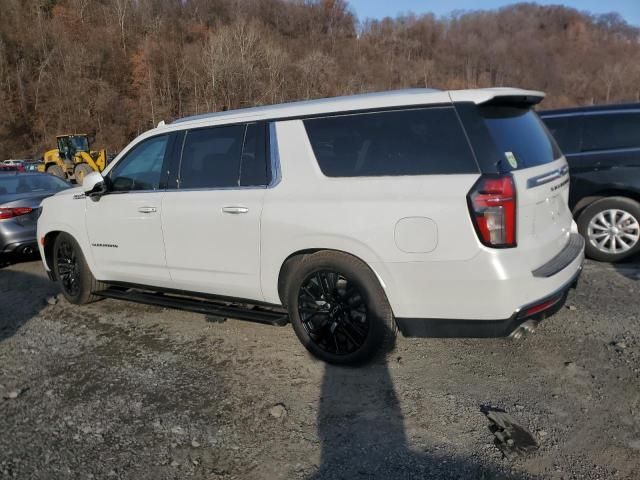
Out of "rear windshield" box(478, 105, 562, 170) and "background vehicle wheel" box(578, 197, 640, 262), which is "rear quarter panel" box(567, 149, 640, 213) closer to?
"background vehicle wheel" box(578, 197, 640, 262)

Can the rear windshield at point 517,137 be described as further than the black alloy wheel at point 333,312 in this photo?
No

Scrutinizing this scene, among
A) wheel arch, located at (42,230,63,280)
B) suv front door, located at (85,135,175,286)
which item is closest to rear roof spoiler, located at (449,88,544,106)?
suv front door, located at (85,135,175,286)

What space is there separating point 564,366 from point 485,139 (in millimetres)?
1725

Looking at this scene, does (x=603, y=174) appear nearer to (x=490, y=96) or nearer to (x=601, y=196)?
(x=601, y=196)

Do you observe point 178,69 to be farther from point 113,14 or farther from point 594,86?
point 594,86

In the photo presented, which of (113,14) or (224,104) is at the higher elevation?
(113,14)

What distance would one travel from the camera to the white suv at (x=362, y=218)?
3100mm

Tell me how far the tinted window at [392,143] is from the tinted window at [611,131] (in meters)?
3.82

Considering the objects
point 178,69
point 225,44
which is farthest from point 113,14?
point 225,44

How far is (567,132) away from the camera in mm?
6379

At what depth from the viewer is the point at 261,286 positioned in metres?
3.95

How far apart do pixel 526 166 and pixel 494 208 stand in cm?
47

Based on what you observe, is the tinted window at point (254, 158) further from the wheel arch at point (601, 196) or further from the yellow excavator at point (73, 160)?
the yellow excavator at point (73, 160)

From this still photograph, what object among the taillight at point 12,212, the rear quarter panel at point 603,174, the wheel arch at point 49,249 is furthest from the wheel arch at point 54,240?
the rear quarter panel at point 603,174
